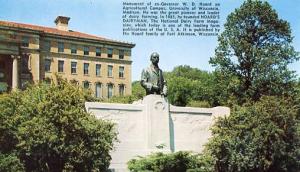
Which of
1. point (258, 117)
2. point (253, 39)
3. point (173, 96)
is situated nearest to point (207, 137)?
point (258, 117)

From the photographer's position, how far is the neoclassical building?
68125 mm

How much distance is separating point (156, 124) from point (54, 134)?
5967mm

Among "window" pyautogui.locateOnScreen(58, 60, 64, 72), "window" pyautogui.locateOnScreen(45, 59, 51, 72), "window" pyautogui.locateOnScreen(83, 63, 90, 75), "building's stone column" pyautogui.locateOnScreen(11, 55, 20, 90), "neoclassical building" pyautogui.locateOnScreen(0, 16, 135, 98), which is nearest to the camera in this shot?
"building's stone column" pyautogui.locateOnScreen(11, 55, 20, 90)

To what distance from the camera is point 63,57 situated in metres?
74.1

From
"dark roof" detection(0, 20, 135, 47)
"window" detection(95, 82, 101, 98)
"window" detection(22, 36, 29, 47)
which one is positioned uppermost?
"dark roof" detection(0, 20, 135, 47)

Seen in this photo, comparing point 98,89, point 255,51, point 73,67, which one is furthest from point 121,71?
point 255,51

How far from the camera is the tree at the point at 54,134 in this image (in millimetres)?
22375

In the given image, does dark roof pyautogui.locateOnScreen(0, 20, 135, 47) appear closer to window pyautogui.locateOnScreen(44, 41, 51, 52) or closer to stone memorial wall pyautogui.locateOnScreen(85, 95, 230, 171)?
window pyautogui.locateOnScreen(44, 41, 51, 52)

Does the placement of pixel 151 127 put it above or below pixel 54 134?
above

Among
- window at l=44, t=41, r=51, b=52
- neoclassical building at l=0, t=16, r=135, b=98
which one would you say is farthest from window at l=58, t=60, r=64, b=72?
window at l=44, t=41, r=51, b=52

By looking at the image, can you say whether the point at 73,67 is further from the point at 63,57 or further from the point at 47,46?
the point at 47,46

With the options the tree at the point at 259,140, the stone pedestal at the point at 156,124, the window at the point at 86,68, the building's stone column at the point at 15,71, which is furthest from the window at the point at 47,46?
the tree at the point at 259,140

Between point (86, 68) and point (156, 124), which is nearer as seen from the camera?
point (156, 124)

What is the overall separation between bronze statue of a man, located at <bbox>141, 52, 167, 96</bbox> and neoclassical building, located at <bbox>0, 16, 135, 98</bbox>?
42735 mm
